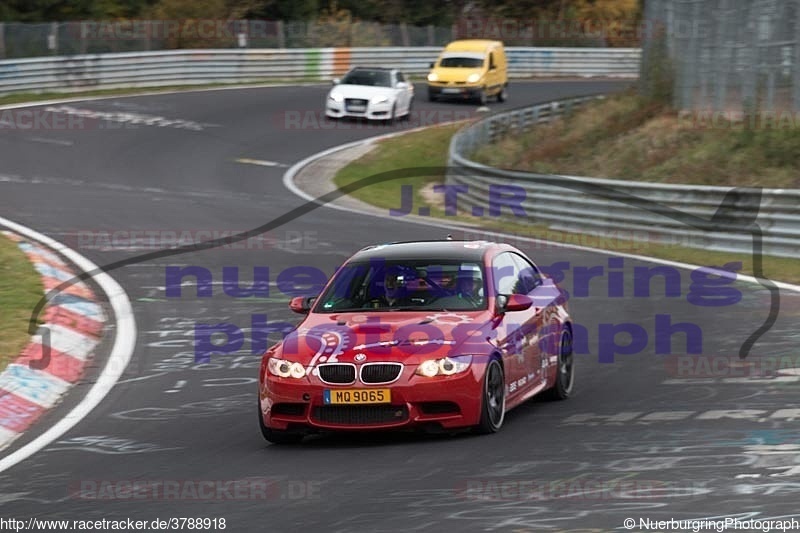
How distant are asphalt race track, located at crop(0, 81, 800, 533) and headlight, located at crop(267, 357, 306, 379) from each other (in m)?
0.50

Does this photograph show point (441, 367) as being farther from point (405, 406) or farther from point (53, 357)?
point (53, 357)

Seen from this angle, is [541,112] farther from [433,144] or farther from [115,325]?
[115,325]

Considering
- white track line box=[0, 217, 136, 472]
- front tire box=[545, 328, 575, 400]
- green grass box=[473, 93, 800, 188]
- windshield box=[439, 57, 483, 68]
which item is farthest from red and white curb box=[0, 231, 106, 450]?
windshield box=[439, 57, 483, 68]

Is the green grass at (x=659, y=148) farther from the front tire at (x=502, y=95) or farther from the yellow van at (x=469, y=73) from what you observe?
the front tire at (x=502, y=95)

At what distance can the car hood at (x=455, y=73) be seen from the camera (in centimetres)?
4550

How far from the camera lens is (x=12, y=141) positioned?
31.7 meters

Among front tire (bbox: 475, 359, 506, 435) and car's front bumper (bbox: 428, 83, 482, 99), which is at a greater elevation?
front tire (bbox: 475, 359, 506, 435)

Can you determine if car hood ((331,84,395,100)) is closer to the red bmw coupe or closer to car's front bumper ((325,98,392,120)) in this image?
car's front bumper ((325,98,392,120))

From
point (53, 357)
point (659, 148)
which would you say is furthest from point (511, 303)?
point (659, 148)

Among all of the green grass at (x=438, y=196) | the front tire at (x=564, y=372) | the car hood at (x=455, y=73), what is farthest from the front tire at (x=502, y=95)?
the front tire at (x=564, y=372)

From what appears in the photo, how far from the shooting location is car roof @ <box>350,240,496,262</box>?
10547mm

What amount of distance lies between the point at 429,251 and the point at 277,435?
2129 millimetres

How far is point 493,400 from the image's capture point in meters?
9.46

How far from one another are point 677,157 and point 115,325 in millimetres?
16184
